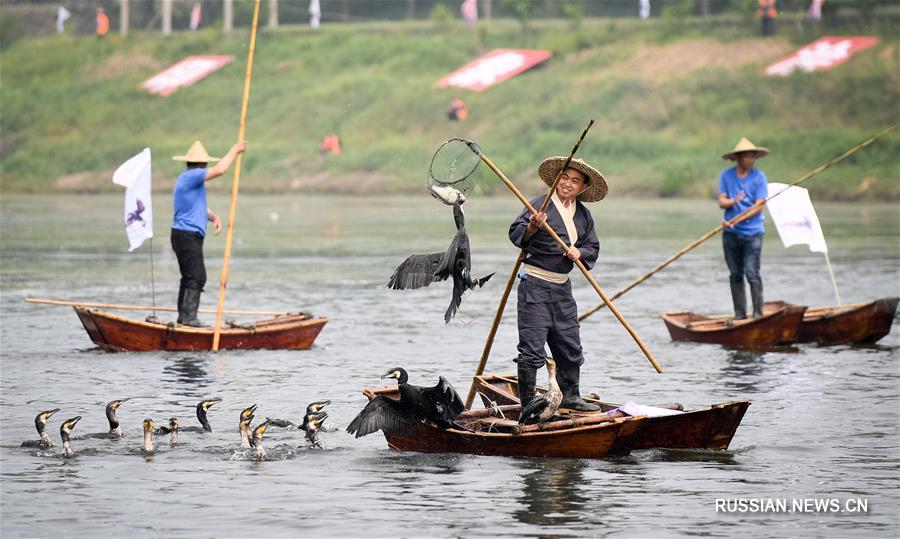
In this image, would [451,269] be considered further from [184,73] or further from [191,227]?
[184,73]

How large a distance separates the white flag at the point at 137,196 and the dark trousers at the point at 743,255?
20.3 feet

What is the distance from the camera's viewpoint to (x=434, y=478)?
10.5 meters

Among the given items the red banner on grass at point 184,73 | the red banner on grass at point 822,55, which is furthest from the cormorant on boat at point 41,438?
the red banner on grass at point 184,73

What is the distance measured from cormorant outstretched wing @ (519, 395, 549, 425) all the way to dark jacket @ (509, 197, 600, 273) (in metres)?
1.00

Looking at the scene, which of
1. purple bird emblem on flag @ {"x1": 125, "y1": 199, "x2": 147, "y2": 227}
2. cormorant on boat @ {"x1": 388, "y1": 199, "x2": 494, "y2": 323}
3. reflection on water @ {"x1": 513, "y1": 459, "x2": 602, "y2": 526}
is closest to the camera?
reflection on water @ {"x1": 513, "y1": 459, "x2": 602, "y2": 526}

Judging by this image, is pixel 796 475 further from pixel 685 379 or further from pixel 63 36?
pixel 63 36

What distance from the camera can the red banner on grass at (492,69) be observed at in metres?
57.0

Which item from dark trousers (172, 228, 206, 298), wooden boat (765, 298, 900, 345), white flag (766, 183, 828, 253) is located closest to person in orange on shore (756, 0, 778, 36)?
white flag (766, 183, 828, 253)

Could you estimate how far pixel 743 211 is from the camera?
17.0m

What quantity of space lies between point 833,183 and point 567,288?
113 ft

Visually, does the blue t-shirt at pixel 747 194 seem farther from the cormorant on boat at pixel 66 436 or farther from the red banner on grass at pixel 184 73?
the red banner on grass at pixel 184 73

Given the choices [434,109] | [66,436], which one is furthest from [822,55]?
[66,436]

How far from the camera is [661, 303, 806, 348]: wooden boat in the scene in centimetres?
1662

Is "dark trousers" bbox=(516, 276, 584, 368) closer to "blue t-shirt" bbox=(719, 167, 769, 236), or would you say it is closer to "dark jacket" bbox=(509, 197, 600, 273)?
"dark jacket" bbox=(509, 197, 600, 273)
